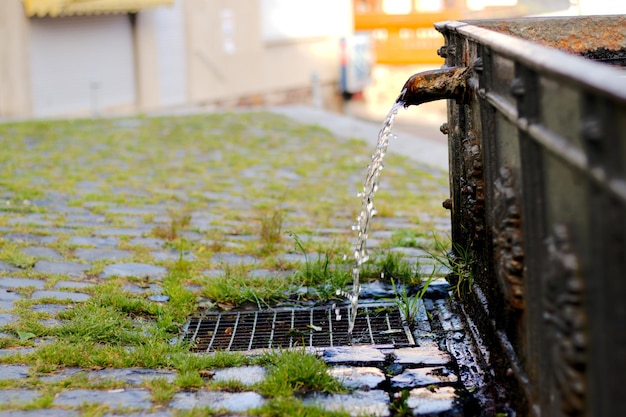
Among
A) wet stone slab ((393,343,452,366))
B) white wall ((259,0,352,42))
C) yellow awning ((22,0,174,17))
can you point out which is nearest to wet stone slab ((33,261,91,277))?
wet stone slab ((393,343,452,366))

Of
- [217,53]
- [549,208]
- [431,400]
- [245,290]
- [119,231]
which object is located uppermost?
[217,53]

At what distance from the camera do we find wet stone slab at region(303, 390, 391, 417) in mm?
3512

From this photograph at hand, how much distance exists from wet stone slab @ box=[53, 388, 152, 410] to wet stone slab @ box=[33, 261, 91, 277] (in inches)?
70.5

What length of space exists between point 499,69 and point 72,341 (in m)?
2.14

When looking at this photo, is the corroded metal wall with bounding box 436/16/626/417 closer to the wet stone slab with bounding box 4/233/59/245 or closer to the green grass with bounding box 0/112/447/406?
the green grass with bounding box 0/112/447/406

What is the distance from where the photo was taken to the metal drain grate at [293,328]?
4.47 metres

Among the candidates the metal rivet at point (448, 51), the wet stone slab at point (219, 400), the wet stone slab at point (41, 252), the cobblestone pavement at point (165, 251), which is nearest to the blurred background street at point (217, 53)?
the cobblestone pavement at point (165, 251)

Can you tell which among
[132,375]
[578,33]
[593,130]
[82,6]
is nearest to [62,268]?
[132,375]

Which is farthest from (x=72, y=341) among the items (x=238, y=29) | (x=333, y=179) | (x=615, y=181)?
(x=238, y=29)

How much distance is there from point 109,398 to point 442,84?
6.25ft

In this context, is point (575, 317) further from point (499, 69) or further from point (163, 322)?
point (163, 322)

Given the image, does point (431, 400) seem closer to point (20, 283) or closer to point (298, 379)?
point (298, 379)

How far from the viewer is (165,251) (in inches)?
238

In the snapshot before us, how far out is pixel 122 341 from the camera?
4.36 m
